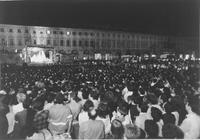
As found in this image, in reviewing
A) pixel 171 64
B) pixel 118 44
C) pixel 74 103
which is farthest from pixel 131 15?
pixel 118 44

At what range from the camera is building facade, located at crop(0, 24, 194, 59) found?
10727 mm

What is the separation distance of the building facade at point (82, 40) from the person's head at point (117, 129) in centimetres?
608

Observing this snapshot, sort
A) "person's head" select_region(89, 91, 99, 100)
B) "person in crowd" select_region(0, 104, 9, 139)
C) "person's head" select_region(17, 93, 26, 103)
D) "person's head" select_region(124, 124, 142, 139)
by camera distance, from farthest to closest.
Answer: "person's head" select_region(89, 91, 99, 100) → "person's head" select_region(17, 93, 26, 103) → "person in crowd" select_region(0, 104, 9, 139) → "person's head" select_region(124, 124, 142, 139)

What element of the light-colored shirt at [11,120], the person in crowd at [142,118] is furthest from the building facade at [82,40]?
the person in crowd at [142,118]

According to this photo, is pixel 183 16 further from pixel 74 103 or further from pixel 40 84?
pixel 40 84

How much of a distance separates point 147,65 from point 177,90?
6344 mm

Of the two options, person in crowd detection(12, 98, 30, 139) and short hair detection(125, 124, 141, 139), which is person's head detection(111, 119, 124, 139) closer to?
short hair detection(125, 124, 141, 139)

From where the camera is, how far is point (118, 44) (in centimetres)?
1498

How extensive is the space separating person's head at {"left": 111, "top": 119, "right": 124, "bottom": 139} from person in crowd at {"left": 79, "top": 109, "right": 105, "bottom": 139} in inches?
7.1

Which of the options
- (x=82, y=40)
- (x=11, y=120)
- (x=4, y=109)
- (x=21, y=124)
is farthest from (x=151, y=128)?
(x=82, y=40)

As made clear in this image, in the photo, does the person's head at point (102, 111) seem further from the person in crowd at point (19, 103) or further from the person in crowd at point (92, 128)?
the person in crowd at point (19, 103)

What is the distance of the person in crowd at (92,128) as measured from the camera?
13.0 feet

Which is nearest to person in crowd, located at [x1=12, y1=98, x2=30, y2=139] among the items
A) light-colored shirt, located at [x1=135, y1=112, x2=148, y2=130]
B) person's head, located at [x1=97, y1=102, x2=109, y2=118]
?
person's head, located at [x1=97, y1=102, x2=109, y2=118]

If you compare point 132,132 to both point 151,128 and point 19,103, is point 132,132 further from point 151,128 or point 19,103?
point 19,103
